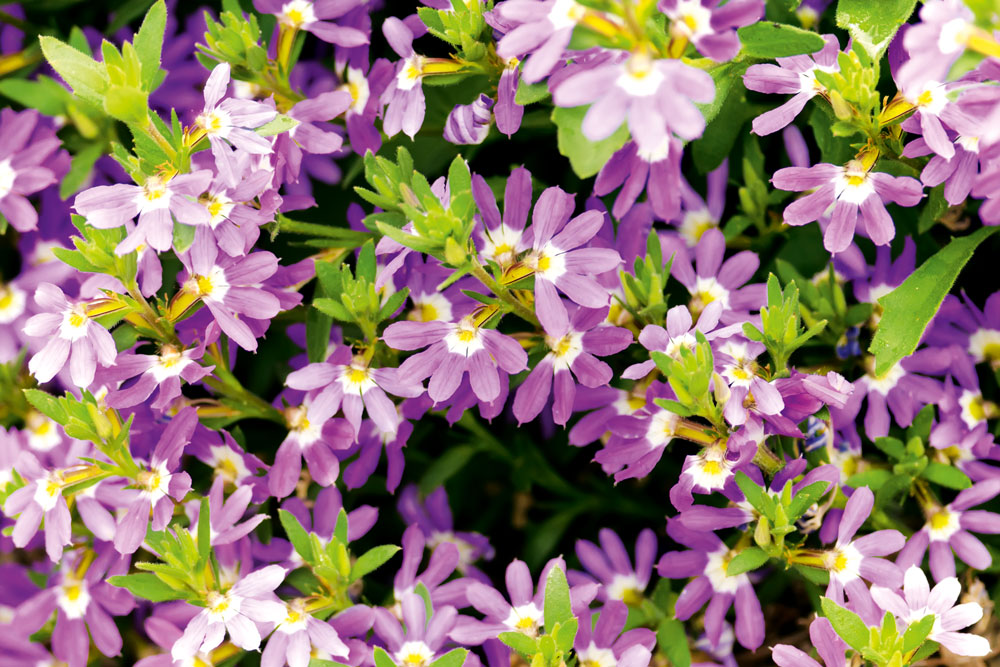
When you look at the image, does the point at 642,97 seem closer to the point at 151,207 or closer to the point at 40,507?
the point at 151,207

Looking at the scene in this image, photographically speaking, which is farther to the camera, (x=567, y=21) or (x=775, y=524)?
(x=775, y=524)

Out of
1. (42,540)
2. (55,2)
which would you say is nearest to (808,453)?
(42,540)

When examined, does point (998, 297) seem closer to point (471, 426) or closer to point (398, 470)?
point (471, 426)

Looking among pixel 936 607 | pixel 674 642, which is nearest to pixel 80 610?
pixel 674 642

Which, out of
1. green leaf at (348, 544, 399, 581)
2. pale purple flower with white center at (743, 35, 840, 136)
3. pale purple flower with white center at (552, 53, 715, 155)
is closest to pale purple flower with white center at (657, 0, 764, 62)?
pale purple flower with white center at (552, 53, 715, 155)

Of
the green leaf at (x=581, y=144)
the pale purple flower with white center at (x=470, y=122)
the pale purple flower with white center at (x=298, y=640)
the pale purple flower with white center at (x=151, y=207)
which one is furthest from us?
the pale purple flower with white center at (x=470, y=122)

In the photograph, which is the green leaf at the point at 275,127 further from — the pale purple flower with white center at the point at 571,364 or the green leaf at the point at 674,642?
the green leaf at the point at 674,642

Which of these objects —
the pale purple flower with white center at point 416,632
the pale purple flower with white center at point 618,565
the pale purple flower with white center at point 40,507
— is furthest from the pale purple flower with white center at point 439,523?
the pale purple flower with white center at point 40,507

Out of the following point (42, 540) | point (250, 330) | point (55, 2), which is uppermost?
point (55, 2)
